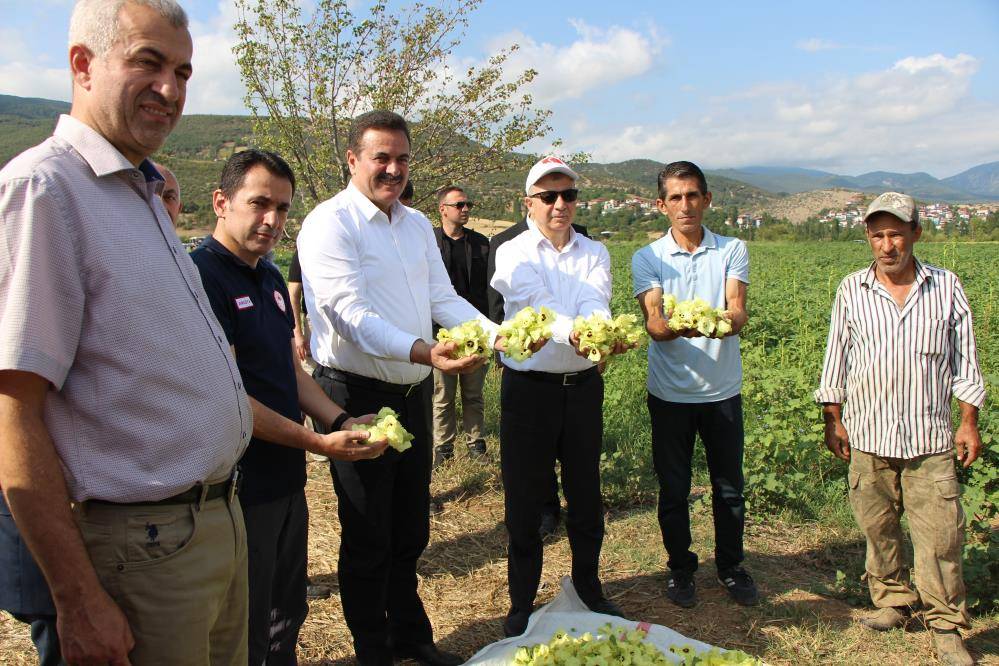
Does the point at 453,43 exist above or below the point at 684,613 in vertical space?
above

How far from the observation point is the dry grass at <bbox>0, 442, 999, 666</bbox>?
3582 mm

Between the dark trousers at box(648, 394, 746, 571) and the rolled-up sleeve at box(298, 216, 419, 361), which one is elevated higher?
the rolled-up sleeve at box(298, 216, 419, 361)

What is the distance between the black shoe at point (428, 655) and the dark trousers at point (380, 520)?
0.04 metres

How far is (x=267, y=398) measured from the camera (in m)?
2.68

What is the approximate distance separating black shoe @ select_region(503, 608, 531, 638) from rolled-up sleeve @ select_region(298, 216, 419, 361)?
1666 mm

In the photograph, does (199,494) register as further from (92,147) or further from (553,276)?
(553,276)

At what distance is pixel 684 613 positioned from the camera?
13.1 ft

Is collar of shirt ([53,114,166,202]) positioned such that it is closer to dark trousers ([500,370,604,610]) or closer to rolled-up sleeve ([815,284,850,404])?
dark trousers ([500,370,604,610])

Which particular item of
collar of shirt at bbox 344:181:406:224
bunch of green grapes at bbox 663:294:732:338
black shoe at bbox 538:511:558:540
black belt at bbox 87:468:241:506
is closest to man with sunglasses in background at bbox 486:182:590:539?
black shoe at bbox 538:511:558:540

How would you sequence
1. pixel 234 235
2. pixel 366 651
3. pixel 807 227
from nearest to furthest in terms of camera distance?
pixel 234 235 < pixel 366 651 < pixel 807 227

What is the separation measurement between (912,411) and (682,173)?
1.76m

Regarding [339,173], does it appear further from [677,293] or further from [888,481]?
[888,481]

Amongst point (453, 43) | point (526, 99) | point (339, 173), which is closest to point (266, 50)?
point (339, 173)

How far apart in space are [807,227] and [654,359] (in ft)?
221
